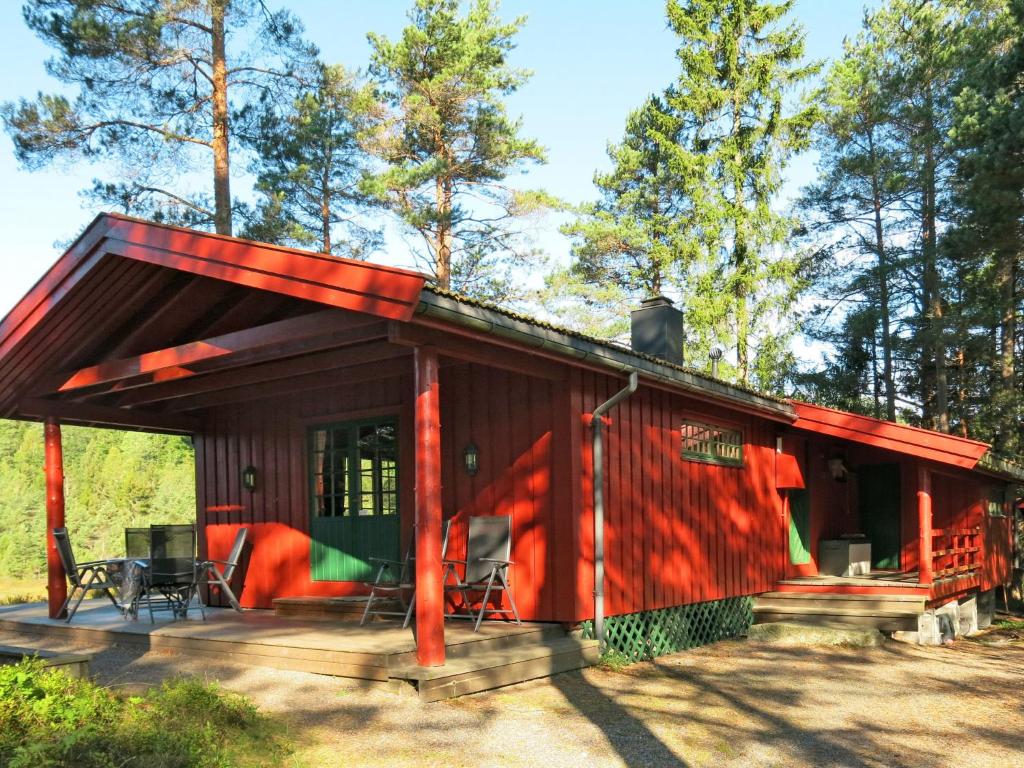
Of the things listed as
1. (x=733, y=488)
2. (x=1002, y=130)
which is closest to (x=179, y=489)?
(x=733, y=488)

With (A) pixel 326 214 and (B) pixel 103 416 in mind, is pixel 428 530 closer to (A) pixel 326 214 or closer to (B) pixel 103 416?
(B) pixel 103 416

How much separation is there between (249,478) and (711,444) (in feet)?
16.5

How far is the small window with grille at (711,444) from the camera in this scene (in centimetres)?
965

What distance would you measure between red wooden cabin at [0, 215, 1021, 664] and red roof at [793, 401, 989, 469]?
0.02 metres

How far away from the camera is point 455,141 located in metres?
20.2

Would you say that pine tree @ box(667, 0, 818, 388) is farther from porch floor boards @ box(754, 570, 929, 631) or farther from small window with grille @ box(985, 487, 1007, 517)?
porch floor boards @ box(754, 570, 929, 631)

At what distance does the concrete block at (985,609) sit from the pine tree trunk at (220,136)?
13100 mm

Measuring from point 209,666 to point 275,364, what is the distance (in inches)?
98.4

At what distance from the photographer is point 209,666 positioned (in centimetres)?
688

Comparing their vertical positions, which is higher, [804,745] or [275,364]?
[275,364]

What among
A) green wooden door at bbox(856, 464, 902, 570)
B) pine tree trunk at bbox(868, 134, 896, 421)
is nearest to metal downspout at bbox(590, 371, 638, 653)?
green wooden door at bbox(856, 464, 902, 570)

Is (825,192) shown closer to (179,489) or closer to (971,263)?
(971,263)

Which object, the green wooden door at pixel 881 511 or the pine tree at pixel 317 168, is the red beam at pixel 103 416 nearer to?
the pine tree at pixel 317 168

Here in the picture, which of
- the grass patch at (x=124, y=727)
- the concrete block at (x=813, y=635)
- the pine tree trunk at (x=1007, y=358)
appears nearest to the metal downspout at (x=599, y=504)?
the concrete block at (x=813, y=635)
